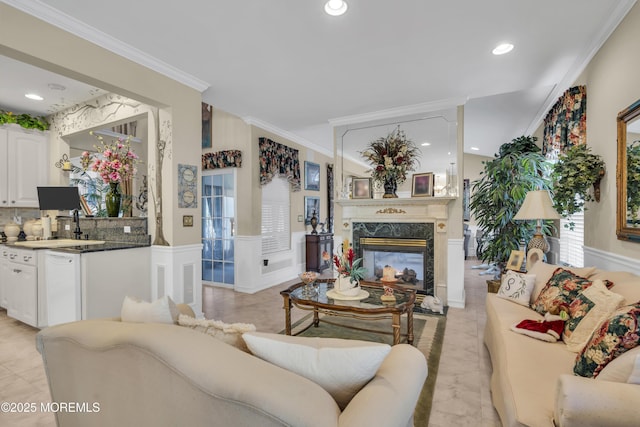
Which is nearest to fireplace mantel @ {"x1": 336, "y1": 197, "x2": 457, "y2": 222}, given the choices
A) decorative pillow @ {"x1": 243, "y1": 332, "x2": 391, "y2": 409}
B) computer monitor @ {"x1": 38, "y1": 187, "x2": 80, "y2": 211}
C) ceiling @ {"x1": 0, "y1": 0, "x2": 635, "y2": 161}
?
ceiling @ {"x1": 0, "y1": 0, "x2": 635, "y2": 161}

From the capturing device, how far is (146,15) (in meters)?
2.24

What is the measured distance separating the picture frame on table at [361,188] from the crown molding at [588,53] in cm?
248

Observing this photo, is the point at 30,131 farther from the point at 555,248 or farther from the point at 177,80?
the point at 555,248

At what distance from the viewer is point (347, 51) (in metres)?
2.79

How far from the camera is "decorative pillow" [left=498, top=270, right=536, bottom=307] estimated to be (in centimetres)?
253

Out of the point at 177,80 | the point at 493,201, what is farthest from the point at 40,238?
the point at 493,201

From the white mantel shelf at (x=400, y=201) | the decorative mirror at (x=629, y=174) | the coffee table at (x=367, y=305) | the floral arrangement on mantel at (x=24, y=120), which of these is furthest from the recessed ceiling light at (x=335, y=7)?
the floral arrangement on mantel at (x=24, y=120)

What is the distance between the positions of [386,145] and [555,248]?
8.72 feet

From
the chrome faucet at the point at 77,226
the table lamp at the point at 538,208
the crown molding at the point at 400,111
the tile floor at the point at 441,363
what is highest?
the crown molding at the point at 400,111

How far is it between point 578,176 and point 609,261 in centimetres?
73

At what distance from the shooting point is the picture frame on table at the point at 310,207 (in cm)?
627

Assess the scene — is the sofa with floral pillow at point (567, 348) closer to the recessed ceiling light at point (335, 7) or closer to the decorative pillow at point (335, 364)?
the decorative pillow at point (335, 364)

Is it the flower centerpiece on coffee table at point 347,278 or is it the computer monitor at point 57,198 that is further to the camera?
the computer monitor at point 57,198

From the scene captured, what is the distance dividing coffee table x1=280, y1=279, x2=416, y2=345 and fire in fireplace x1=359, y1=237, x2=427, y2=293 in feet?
3.96
